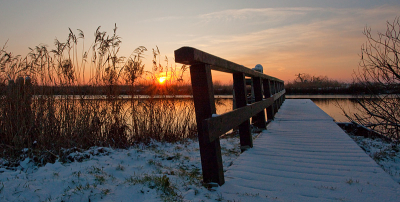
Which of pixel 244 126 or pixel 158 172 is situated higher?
pixel 244 126

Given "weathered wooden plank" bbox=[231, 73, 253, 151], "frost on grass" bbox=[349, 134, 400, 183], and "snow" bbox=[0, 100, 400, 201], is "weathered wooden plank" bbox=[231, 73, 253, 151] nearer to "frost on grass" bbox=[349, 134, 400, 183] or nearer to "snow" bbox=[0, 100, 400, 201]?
"snow" bbox=[0, 100, 400, 201]

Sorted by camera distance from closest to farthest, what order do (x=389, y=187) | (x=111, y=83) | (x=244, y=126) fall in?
(x=389, y=187)
(x=244, y=126)
(x=111, y=83)

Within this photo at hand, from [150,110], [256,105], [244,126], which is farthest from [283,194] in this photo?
[150,110]

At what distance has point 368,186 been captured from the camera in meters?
2.05

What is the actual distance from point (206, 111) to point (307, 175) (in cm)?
120

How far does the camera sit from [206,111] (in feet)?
7.25

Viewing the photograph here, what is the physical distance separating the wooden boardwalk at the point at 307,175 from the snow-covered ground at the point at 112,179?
0.76 feet

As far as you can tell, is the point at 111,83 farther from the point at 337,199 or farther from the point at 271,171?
the point at 337,199

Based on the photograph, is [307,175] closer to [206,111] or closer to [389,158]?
[206,111]

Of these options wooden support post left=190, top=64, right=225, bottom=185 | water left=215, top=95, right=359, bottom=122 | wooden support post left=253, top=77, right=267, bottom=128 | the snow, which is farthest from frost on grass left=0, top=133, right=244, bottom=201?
water left=215, top=95, right=359, bottom=122

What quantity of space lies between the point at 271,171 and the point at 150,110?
10.4 ft

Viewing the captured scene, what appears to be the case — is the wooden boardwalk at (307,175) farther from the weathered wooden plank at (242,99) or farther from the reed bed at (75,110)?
the reed bed at (75,110)

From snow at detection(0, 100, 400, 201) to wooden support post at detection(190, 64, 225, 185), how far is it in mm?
138

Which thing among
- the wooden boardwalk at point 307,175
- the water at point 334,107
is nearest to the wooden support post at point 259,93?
the wooden boardwalk at point 307,175
